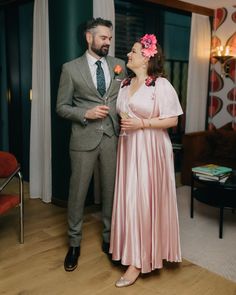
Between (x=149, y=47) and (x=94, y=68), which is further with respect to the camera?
(x=94, y=68)

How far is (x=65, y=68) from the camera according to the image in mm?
2611

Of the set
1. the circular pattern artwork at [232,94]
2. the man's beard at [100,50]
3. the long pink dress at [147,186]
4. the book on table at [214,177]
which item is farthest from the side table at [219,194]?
the circular pattern artwork at [232,94]

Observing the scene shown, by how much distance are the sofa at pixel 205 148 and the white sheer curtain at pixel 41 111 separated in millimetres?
1807

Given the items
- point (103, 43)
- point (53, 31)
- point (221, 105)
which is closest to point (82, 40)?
point (53, 31)

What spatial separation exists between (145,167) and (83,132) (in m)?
0.53

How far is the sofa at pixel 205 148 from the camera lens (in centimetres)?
468

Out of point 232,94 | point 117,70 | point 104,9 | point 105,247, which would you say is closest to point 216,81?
point 232,94

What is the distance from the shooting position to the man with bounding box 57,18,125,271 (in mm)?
2596

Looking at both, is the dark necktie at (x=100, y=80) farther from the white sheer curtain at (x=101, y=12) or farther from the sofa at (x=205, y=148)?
the sofa at (x=205, y=148)

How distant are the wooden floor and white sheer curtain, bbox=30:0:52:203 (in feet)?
3.06

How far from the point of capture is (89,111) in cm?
251

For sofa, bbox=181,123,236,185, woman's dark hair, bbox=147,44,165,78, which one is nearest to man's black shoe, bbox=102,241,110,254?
woman's dark hair, bbox=147,44,165,78

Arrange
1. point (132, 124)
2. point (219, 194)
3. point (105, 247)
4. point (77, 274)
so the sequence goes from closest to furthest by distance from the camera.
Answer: point (132, 124)
point (77, 274)
point (105, 247)
point (219, 194)

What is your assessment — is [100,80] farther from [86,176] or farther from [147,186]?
[147,186]
